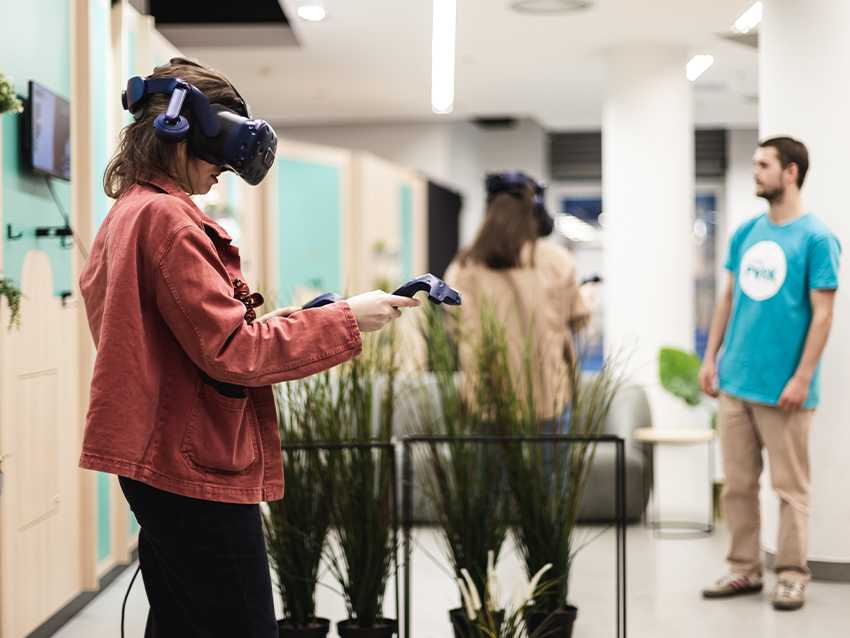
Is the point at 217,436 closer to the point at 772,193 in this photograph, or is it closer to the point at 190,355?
the point at 190,355

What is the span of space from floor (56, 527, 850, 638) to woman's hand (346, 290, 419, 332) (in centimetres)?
157

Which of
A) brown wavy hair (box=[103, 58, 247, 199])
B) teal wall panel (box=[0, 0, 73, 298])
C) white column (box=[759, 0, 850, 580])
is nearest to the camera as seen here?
brown wavy hair (box=[103, 58, 247, 199])

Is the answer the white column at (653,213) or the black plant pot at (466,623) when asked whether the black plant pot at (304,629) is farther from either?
the white column at (653,213)

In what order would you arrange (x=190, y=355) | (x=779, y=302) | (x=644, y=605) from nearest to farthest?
(x=190, y=355)
(x=779, y=302)
(x=644, y=605)

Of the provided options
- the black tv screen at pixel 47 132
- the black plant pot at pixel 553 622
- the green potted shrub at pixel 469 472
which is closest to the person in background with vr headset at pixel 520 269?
the green potted shrub at pixel 469 472

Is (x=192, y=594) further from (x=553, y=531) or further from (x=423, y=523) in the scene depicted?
(x=423, y=523)

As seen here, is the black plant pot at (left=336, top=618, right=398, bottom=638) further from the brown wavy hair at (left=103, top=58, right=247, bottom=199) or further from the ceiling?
the ceiling

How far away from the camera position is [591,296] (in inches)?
161

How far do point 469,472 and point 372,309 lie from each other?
49.6 inches

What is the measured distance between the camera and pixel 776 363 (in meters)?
3.97

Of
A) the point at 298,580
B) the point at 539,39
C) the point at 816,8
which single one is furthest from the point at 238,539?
the point at 539,39

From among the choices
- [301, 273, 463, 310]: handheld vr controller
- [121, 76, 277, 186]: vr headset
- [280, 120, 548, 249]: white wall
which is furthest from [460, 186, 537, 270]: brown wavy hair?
[280, 120, 548, 249]: white wall

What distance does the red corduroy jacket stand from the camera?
5.67ft

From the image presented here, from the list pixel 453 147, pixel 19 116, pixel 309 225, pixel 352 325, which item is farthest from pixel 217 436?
pixel 453 147
